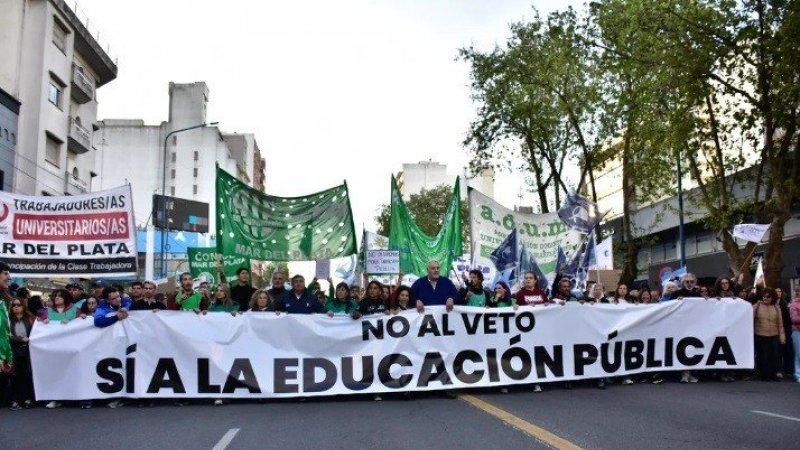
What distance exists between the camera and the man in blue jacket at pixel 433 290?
1162 cm

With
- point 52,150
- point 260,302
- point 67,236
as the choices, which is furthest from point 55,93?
point 260,302

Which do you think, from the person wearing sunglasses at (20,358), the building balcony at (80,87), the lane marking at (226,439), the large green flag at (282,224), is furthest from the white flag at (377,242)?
the lane marking at (226,439)

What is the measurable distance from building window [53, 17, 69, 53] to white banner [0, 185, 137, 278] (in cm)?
2424

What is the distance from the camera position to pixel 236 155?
113188 mm

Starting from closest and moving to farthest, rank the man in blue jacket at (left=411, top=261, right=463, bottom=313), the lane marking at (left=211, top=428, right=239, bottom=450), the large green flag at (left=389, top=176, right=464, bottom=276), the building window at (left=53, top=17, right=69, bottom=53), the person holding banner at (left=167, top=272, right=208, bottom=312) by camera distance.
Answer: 1. the lane marking at (left=211, top=428, right=239, bottom=450)
2. the man in blue jacket at (left=411, top=261, right=463, bottom=313)
3. the person holding banner at (left=167, top=272, right=208, bottom=312)
4. the large green flag at (left=389, top=176, right=464, bottom=276)
5. the building window at (left=53, top=17, right=69, bottom=53)

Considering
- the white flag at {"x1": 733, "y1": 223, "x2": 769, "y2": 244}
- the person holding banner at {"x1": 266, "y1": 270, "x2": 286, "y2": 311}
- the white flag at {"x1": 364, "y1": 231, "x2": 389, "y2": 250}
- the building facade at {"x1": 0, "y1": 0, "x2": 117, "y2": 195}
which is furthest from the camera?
the white flag at {"x1": 364, "y1": 231, "x2": 389, "y2": 250}

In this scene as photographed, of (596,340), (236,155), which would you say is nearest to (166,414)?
(596,340)

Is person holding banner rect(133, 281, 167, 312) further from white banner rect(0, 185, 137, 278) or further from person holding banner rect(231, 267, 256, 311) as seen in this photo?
person holding banner rect(231, 267, 256, 311)

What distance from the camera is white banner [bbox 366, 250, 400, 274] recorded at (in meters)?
26.1

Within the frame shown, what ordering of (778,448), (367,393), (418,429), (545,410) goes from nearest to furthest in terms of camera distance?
(778,448) < (418,429) < (545,410) < (367,393)

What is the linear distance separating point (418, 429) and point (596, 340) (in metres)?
4.78

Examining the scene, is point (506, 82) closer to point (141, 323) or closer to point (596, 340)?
point (596, 340)

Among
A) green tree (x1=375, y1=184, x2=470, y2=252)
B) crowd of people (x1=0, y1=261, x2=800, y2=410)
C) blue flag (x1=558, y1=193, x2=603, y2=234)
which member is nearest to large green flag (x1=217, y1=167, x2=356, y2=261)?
crowd of people (x1=0, y1=261, x2=800, y2=410)

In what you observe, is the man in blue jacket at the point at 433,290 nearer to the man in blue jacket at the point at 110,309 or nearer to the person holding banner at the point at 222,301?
the person holding banner at the point at 222,301
